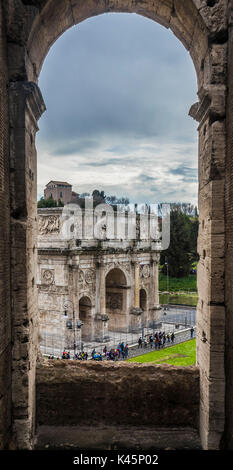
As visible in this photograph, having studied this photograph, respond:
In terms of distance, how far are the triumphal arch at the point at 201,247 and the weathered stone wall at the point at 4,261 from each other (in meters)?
0.01

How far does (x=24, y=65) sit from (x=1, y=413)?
4.57 meters

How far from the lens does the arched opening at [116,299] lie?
2623cm

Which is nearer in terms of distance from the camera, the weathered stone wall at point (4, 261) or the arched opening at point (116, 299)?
the weathered stone wall at point (4, 261)

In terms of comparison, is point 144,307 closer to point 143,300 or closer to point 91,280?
point 143,300

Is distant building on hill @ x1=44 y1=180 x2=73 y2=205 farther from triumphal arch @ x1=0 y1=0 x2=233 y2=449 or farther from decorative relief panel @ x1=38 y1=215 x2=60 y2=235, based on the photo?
triumphal arch @ x1=0 y1=0 x2=233 y2=449

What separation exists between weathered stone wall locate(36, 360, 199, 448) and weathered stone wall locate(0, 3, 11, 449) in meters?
0.85

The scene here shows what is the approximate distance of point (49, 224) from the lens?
2123 cm

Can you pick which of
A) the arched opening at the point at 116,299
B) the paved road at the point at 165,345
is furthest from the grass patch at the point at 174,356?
the arched opening at the point at 116,299

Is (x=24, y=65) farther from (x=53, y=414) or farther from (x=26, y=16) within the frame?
(x=53, y=414)

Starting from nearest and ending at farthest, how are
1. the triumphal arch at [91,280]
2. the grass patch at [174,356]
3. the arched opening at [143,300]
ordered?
the grass patch at [174,356] → the triumphal arch at [91,280] → the arched opening at [143,300]

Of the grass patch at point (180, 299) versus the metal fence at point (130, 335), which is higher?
the grass patch at point (180, 299)

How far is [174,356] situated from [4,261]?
15.1 meters

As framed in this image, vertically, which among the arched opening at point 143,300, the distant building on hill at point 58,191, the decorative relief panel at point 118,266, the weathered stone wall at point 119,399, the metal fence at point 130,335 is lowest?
the metal fence at point 130,335

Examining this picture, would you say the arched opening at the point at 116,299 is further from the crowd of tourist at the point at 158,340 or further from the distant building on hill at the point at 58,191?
the distant building on hill at the point at 58,191
